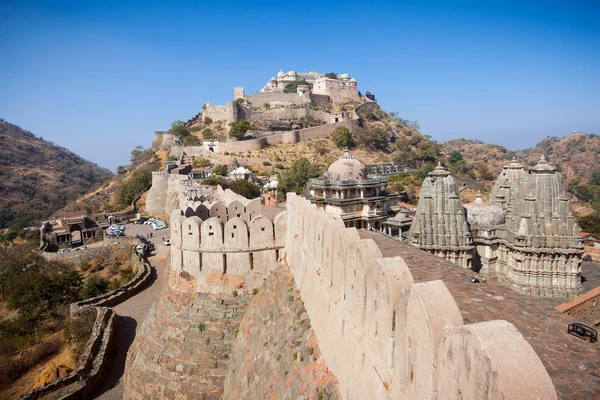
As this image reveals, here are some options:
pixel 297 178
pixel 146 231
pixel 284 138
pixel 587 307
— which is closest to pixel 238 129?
pixel 284 138

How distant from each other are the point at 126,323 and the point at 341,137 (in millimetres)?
53003

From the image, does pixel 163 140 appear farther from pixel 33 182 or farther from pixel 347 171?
pixel 347 171

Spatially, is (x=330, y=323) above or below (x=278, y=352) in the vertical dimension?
above

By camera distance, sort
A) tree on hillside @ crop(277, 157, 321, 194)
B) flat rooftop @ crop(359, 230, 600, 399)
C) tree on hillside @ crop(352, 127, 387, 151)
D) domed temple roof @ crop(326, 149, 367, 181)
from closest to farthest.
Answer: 1. flat rooftop @ crop(359, 230, 600, 399)
2. domed temple roof @ crop(326, 149, 367, 181)
3. tree on hillside @ crop(277, 157, 321, 194)
4. tree on hillside @ crop(352, 127, 387, 151)

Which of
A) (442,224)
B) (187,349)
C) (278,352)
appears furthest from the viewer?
(442,224)

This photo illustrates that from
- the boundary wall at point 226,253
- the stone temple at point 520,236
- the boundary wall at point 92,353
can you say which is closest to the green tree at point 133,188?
the boundary wall at point 92,353

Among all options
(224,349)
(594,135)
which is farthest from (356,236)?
(594,135)

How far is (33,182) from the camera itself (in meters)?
79.8

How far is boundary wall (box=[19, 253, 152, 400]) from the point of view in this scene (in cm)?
1285

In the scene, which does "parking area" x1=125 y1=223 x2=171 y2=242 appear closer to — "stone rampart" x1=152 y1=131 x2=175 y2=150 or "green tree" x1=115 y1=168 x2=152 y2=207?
"green tree" x1=115 y1=168 x2=152 y2=207

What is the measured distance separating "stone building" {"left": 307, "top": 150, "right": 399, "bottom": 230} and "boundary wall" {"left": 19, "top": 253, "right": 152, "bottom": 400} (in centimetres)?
1143

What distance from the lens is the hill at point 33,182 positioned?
61.3m

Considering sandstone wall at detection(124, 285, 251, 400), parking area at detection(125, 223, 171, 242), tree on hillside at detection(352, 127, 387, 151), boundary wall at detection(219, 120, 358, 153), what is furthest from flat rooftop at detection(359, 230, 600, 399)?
tree on hillside at detection(352, 127, 387, 151)

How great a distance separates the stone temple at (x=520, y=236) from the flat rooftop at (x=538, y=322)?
259 inches
